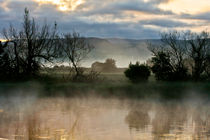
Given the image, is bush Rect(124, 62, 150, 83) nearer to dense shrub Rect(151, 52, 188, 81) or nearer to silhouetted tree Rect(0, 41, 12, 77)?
dense shrub Rect(151, 52, 188, 81)

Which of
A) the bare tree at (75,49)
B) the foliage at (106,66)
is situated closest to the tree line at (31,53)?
the bare tree at (75,49)

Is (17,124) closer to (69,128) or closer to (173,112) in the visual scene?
(69,128)

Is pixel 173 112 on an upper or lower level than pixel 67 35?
lower

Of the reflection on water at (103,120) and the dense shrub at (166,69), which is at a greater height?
the dense shrub at (166,69)

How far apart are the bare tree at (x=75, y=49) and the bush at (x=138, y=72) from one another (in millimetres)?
3357

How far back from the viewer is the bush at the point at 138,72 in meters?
24.1

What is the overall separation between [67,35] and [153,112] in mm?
13597

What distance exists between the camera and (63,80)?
24781 mm

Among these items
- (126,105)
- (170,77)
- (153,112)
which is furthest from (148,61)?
(153,112)

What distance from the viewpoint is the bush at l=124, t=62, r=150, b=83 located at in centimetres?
2409

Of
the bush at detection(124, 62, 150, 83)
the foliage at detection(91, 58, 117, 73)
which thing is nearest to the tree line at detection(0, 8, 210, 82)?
the bush at detection(124, 62, 150, 83)

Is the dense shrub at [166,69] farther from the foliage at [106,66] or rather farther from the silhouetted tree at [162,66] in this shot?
the foliage at [106,66]

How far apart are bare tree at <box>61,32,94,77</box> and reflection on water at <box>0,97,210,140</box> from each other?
6.83 meters

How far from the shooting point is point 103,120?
1327 centimetres
